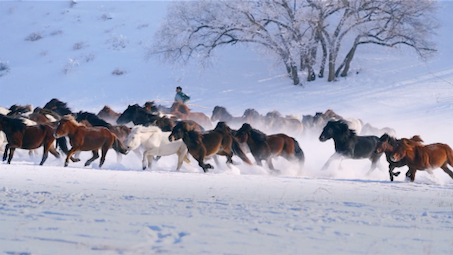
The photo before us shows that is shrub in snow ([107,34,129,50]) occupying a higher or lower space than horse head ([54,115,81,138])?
higher

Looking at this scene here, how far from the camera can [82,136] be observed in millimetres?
12070

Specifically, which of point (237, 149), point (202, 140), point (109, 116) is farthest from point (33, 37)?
point (202, 140)

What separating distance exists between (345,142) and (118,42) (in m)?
37.0

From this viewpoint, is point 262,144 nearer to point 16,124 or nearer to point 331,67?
point 16,124

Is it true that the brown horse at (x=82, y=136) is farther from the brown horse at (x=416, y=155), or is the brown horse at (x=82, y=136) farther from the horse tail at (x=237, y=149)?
the brown horse at (x=416, y=155)

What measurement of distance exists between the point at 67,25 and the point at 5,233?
5063 centimetres

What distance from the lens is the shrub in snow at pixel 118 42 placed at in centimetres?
4725

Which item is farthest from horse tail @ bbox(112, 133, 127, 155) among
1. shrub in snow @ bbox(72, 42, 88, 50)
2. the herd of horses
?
shrub in snow @ bbox(72, 42, 88, 50)

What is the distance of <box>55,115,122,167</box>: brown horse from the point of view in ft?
39.1

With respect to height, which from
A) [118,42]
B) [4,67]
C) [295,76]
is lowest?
[4,67]

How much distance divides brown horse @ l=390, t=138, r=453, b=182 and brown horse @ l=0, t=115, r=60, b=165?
23.4ft

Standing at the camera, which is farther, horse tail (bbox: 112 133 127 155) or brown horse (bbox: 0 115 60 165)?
horse tail (bbox: 112 133 127 155)

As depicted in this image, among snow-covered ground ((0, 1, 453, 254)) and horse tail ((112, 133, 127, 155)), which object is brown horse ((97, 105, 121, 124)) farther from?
horse tail ((112, 133, 127, 155))

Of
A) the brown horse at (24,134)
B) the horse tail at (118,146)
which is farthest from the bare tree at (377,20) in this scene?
the brown horse at (24,134)
